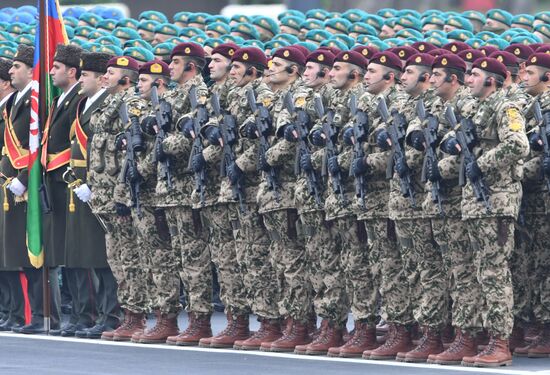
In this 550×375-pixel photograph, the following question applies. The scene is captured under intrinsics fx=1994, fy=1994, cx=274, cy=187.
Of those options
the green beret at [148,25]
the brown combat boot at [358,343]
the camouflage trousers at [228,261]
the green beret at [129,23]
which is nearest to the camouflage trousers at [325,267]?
the brown combat boot at [358,343]

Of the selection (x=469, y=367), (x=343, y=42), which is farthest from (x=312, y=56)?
(x=343, y=42)

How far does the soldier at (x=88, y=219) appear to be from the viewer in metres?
16.1

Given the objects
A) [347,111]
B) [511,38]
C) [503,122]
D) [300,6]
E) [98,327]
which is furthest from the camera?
[300,6]

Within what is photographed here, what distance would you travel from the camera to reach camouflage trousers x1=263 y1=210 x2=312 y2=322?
48.1 feet

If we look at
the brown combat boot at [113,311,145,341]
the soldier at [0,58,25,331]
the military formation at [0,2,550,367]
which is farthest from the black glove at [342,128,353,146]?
the soldier at [0,58,25,331]

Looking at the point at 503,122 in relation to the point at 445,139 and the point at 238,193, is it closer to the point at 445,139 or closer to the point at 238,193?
the point at 445,139

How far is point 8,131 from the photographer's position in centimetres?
1686

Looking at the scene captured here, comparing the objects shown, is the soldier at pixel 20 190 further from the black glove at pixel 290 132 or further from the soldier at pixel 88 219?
the black glove at pixel 290 132

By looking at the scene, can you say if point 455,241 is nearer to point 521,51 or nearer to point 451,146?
point 451,146

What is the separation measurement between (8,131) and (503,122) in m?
5.22

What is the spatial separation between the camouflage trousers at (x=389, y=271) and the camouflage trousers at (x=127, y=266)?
229cm

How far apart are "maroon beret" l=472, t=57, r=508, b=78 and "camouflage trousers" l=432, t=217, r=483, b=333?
3.40ft

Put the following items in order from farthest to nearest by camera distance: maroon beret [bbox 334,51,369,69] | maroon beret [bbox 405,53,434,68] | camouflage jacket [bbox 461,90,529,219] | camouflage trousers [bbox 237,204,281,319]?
camouflage trousers [bbox 237,204,281,319] < maroon beret [bbox 334,51,369,69] < maroon beret [bbox 405,53,434,68] < camouflage jacket [bbox 461,90,529,219]

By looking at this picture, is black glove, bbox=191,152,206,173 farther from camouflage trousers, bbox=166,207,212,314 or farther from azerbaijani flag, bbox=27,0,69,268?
azerbaijani flag, bbox=27,0,69,268
